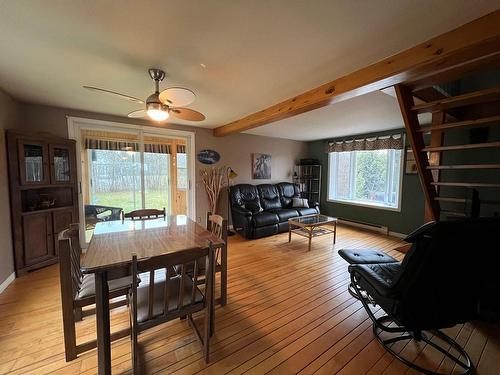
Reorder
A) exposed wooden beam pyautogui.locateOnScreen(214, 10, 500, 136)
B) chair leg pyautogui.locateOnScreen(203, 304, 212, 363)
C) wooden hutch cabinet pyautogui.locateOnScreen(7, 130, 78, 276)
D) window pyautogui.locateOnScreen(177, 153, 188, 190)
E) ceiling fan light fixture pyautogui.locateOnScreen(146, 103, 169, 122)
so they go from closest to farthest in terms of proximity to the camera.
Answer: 1. exposed wooden beam pyautogui.locateOnScreen(214, 10, 500, 136)
2. chair leg pyautogui.locateOnScreen(203, 304, 212, 363)
3. ceiling fan light fixture pyautogui.locateOnScreen(146, 103, 169, 122)
4. wooden hutch cabinet pyautogui.locateOnScreen(7, 130, 78, 276)
5. window pyautogui.locateOnScreen(177, 153, 188, 190)

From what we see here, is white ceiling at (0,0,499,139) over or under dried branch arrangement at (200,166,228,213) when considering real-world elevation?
over

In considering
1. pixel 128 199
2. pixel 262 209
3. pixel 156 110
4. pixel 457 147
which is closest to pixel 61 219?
pixel 128 199

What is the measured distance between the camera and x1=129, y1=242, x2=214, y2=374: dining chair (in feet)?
3.90

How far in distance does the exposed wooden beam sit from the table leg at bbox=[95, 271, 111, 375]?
2.44 m

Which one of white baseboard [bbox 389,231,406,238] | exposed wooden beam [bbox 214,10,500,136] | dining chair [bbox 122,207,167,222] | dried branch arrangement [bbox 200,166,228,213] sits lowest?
white baseboard [bbox 389,231,406,238]

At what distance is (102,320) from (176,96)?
166cm

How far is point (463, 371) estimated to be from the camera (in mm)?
1428

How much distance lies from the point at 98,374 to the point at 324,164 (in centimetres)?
577

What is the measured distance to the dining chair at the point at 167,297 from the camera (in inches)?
46.8

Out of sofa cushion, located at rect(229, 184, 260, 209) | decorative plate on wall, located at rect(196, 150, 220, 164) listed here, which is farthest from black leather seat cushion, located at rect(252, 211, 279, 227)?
decorative plate on wall, located at rect(196, 150, 220, 164)

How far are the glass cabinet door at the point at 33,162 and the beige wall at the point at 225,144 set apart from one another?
0.52m

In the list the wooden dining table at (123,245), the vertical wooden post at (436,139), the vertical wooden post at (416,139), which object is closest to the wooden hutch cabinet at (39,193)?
the wooden dining table at (123,245)

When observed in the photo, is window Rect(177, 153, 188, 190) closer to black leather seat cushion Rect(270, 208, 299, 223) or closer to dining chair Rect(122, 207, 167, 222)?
dining chair Rect(122, 207, 167, 222)

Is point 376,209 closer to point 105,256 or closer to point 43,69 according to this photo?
point 105,256
